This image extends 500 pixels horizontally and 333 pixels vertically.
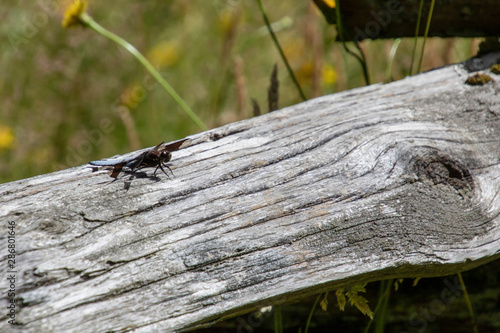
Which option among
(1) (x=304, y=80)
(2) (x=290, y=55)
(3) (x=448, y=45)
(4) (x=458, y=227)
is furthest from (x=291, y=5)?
(4) (x=458, y=227)

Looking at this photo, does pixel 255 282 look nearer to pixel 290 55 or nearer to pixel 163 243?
pixel 163 243

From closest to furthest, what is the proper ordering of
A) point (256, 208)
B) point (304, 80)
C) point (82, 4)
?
point (256, 208) → point (82, 4) → point (304, 80)

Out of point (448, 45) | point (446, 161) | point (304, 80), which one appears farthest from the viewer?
point (304, 80)

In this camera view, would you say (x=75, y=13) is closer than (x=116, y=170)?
No

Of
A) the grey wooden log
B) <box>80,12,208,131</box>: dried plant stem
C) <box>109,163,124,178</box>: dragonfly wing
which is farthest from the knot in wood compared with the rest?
<box>80,12,208,131</box>: dried plant stem

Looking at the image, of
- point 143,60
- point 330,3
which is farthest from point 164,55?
point 330,3

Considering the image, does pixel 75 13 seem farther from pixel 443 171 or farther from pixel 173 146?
pixel 443 171

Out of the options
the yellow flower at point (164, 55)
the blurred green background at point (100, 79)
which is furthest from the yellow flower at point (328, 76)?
the yellow flower at point (164, 55)

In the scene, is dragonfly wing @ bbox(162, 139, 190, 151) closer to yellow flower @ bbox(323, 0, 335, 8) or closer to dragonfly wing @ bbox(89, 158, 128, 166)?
dragonfly wing @ bbox(89, 158, 128, 166)
